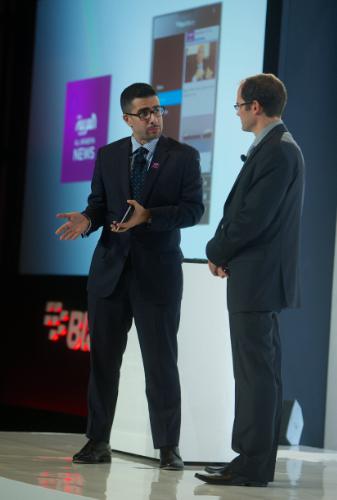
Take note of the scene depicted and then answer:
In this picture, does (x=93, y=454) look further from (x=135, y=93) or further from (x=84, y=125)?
(x=84, y=125)

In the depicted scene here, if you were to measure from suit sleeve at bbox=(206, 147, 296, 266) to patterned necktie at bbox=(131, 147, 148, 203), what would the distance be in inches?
24.2

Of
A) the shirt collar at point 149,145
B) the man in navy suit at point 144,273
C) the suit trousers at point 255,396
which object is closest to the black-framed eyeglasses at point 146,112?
the man in navy suit at point 144,273

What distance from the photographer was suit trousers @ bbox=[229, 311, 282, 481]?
3361 mm

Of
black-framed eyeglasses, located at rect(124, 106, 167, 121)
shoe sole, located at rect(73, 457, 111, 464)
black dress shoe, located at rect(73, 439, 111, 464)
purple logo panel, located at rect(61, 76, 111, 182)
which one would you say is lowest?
shoe sole, located at rect(73, 457, 111, 464)

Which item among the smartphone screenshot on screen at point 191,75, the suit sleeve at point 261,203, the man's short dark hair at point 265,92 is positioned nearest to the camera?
the suit sleeve at point 261,203

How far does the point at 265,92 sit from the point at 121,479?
4.92 feet

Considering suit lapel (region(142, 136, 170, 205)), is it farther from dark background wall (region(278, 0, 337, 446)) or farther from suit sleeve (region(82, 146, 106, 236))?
dark background wall (region(278, 0, 337, 446))

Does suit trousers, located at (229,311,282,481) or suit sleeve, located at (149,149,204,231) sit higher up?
suit sleeve, located at (149,149,204,231)

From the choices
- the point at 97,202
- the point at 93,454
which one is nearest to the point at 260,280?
the point at 97,202

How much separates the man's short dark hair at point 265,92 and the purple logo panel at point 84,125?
10.4 ft

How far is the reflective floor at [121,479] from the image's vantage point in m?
3.15

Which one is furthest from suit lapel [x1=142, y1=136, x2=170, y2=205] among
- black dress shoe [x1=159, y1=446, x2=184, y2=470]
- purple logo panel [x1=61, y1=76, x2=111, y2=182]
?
purple logo panel [x1=61, y1=76, x2=111, y2=182]

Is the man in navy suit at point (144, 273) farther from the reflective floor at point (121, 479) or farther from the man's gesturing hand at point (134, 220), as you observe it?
the reflective floor at point (121, 479)

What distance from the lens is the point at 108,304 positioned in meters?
3.87
